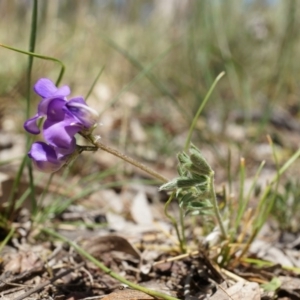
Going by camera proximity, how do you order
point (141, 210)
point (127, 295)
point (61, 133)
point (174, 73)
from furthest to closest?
point (174, 73)
point (141, 210)
point (127, 295)
point (61, 133)

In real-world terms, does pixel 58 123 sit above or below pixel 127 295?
above

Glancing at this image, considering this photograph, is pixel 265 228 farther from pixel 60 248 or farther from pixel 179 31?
pixel 179 31

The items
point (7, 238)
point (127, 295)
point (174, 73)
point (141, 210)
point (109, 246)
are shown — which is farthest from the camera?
point (174, 73)

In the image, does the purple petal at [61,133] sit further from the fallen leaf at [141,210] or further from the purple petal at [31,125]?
the fallen leaf at [141,210]

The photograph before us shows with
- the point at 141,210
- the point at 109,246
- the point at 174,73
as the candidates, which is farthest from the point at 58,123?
the point at 174,73

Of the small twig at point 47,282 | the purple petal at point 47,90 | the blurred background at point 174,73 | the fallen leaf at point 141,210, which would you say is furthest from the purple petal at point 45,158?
the fallen leaf at point 141,210

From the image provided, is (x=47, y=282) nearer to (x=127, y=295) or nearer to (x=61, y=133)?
(x=127, y=295)

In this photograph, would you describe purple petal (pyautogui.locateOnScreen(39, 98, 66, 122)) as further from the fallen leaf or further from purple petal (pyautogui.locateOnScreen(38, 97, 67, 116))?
the fallen leaf

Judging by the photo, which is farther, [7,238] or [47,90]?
[7,238]
